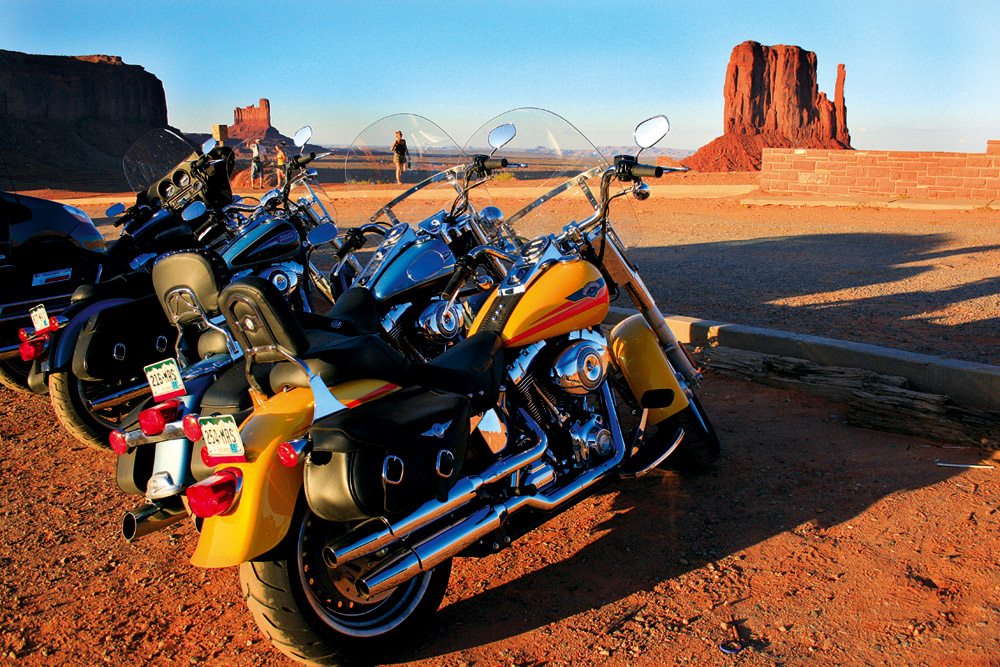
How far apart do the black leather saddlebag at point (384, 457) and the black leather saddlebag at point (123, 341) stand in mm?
3103

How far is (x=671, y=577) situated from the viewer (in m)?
3.47

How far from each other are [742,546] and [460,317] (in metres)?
1.88

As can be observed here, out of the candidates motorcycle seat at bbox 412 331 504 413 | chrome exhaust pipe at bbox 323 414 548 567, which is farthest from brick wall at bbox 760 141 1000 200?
chrome exhaust pipe at bbox 323 414 548 567

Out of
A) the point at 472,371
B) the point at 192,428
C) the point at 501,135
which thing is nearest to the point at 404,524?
the point at 472,371

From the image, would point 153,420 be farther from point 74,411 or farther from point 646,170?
point 74,411

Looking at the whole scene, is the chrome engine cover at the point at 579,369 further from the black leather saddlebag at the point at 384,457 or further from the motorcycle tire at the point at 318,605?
the motorcycle tire at the point at 318,605

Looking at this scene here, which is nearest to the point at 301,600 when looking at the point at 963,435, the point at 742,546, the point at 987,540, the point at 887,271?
the point at 742,546

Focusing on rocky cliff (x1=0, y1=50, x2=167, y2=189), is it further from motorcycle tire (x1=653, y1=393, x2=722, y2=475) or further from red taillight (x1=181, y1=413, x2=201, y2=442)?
red taillight (x1=181, y1=413, x2=201, y2=442)

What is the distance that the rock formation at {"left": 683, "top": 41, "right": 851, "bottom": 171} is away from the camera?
79.0 meters

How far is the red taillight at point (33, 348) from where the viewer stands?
5309 mm

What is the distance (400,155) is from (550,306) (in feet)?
8.38

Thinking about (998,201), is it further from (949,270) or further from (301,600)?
(301,600)

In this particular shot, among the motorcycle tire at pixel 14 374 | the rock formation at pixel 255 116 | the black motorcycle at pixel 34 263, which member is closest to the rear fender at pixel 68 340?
the black motorcycle at pixel 34 263

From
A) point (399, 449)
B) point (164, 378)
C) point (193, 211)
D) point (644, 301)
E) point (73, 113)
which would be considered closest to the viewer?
point (399, 449)
